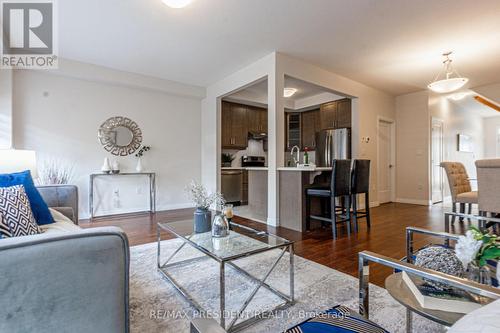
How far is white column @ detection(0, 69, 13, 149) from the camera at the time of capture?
11.4ft

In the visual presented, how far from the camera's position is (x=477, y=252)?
84cm

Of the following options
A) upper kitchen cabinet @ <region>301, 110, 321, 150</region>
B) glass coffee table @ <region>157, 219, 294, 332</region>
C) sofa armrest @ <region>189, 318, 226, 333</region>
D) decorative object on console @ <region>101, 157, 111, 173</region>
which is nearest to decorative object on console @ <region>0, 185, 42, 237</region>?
glass coffee table @ <region>157, 219, 294, 332</region>

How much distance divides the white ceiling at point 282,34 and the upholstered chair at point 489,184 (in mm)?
1756

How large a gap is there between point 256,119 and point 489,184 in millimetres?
4857

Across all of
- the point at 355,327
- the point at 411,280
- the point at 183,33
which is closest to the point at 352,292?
the point at 411,280

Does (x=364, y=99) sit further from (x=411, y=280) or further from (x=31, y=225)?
(x=31, y=225)

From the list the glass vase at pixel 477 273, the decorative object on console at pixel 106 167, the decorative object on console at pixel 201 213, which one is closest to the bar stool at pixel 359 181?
the decorative object on console at pixel 201 213

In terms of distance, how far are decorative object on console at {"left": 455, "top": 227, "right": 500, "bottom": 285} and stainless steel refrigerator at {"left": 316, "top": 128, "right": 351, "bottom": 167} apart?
448cm

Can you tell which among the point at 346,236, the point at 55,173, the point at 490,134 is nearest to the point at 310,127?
the point at 346,236

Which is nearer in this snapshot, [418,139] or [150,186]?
[150,186]

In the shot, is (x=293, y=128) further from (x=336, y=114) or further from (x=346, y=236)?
(x=346, y=236)

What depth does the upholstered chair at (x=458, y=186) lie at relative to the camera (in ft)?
11.1

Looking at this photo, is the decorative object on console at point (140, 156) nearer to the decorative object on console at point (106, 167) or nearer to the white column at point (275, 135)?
the decorative object on console at point (106, 167)

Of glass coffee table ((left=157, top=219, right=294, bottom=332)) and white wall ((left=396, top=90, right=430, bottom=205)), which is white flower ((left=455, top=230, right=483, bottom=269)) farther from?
white wall ((left=396, top=90, right=430, bottom=205))
